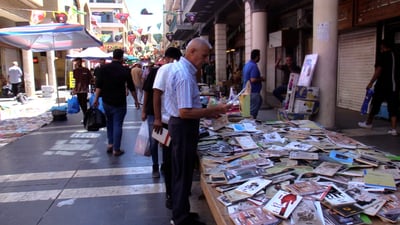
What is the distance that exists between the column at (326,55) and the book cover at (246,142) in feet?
13.7

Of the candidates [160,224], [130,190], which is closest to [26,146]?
[130,190]

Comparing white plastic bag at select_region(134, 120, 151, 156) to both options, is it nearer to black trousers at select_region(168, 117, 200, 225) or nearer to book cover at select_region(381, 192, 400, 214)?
black trousers at select_region(168, 117, 200, 225)

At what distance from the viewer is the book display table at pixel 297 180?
7.77 ft

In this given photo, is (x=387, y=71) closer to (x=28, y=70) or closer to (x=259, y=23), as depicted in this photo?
(x=259, y=23)

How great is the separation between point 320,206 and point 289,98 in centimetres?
570

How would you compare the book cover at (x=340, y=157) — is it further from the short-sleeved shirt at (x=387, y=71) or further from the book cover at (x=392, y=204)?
the short-sleeved shirt at (x=387, y=71)

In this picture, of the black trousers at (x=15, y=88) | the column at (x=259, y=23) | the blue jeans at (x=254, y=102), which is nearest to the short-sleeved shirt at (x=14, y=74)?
the black trousers at (x=15, y=88)

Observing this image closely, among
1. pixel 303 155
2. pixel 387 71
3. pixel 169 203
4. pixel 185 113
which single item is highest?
pixel 387 71

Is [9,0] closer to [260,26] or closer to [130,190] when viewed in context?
[260,26]

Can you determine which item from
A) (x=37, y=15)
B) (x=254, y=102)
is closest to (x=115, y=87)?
(x=254, y=102)

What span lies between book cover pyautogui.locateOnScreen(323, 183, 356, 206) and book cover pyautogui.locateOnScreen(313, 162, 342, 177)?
0.26m

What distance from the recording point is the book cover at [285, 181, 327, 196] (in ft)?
8.66

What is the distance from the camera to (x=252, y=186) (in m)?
2.83

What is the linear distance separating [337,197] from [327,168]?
544mm
